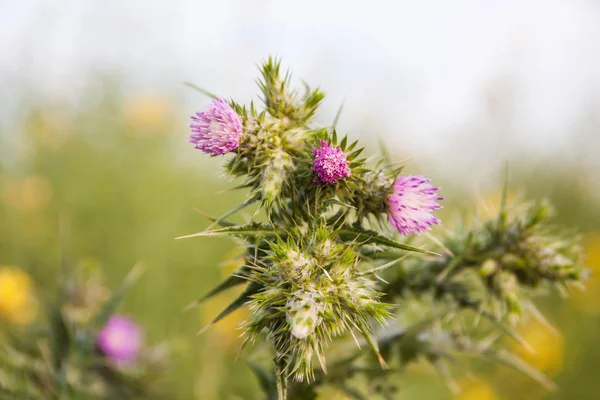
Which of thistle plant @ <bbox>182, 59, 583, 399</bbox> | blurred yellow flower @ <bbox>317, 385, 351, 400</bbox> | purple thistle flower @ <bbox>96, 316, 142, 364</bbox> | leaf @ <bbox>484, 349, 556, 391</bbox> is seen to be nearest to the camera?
thistle plant @ <bbox>182, 59, 583, 399</bbox>

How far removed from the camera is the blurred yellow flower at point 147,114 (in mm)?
6875

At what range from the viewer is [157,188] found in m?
6.14

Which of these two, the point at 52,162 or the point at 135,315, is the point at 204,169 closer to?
the point at 52,162

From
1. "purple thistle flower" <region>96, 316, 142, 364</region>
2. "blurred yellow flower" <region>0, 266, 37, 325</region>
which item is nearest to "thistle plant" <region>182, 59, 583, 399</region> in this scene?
"purple thistle flower" <region>96, 316, 142, 364</region>

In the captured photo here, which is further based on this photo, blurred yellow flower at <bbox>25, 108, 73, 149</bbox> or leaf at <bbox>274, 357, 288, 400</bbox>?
blurred yellow flower at <bbox>25, 108, 73, 149</bbox>

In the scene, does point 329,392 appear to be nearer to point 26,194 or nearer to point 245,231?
point 245,231

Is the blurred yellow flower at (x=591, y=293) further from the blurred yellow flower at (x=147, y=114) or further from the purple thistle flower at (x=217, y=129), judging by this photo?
the blurred yellow flower at (x=147, y=114)

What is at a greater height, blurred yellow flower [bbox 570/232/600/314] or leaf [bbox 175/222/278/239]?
leaf [bbox 175/222/278/239]

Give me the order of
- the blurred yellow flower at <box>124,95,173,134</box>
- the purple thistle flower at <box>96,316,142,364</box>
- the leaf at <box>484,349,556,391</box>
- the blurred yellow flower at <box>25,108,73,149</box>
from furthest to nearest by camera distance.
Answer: the blurred yellow flower at <box>124,95,173,134</box> < the blurred yellow flower at <box>25,108,73,149</box> < the purple thistle flower at <box>96,316,142,364</box> < the leaf at <box>484,349,556,391</box>

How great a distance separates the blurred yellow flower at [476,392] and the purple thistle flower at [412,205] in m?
2.91

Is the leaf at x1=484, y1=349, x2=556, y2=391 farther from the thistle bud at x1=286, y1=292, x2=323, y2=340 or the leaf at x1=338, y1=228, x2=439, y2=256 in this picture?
the thistle bud at x1=286, y1=292, x2=323, y2=340

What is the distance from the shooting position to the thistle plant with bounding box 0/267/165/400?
2.20 meters

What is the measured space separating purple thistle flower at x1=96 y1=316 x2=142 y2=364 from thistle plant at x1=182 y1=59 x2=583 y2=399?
1121 mm

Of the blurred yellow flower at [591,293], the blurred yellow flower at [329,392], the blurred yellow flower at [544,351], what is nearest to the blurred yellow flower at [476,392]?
the blurred yellow flower at [544,351]
